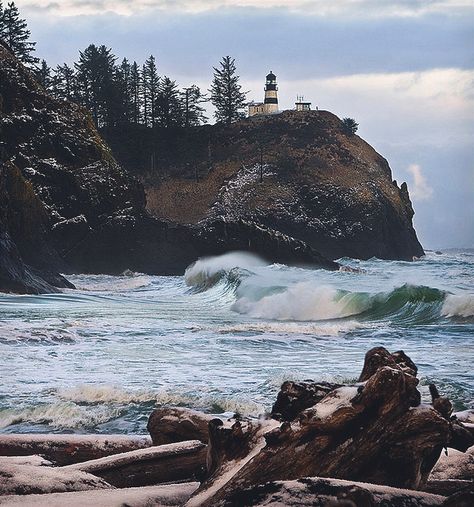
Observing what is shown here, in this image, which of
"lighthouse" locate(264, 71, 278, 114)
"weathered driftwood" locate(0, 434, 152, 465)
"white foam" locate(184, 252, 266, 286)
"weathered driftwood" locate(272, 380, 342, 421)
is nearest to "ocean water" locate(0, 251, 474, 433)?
"weathered driftwood" locate(0, 434, 152, 465)

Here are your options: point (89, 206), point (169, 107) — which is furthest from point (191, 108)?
point (89, 206)

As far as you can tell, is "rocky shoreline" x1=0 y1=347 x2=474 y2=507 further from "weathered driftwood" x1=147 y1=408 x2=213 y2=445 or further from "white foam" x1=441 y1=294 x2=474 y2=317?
"white foam" x1=441 y1=294 x2=474 y2=317

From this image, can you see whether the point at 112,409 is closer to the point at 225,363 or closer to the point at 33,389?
the point at 33,389

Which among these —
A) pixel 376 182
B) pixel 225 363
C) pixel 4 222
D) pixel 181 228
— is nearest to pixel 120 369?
pixel 225 363

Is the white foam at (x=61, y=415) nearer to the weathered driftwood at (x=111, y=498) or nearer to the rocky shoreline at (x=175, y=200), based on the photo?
the weathered driftwood at (x=111, y=498)

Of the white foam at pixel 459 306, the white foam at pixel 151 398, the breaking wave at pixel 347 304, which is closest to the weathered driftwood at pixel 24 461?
the white foam at pixel 151 398

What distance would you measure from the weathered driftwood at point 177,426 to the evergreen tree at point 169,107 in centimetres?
9143

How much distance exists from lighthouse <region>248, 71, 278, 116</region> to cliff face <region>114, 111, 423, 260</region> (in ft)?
→ 39.2

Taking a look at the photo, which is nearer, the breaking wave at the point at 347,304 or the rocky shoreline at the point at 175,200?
the breaking wave at the point at 347,304

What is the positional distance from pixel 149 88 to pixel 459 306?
276 ft

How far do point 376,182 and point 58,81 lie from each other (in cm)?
3542

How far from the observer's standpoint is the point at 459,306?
20.4m

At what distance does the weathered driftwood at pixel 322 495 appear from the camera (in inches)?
117

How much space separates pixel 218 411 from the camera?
8781 mm
